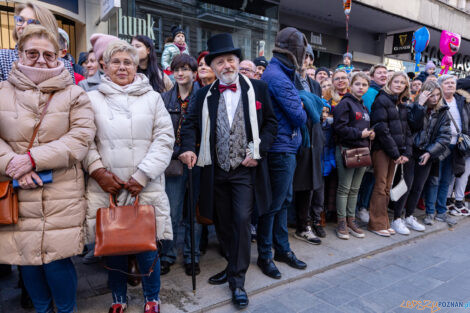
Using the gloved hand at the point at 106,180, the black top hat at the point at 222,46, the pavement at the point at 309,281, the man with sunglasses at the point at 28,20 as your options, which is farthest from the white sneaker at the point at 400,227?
the man with sunglasses at the point at 28,20

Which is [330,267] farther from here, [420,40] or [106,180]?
[420,40]

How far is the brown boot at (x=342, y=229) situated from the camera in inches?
186

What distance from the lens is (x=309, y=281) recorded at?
11.7 ft

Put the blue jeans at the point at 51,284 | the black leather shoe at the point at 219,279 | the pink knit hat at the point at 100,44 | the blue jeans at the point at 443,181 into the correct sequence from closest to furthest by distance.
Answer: the blue jeans at the point at 51,284 < the pink knit hat at the point at 100,44 < the black leather shoe at the point at 219,279 < the blue jeans at the point at 443,181

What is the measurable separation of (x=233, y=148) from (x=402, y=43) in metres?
14.3

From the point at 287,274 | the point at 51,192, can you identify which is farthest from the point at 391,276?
the point at 51,192

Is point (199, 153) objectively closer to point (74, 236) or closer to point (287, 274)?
point (74, 236)

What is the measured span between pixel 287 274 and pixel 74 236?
2.16 m

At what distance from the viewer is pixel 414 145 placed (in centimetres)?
530

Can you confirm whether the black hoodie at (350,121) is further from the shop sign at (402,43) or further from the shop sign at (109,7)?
the shop sign at (402,43)

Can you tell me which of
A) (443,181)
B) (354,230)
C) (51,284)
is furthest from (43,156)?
(443,181)

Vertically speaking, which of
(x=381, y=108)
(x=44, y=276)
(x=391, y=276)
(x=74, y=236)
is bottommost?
(x=391, y=276)

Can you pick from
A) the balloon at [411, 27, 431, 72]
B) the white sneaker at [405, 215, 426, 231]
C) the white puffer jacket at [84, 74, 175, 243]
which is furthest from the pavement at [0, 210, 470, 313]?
the balloon at [411, 27, 431, 72]

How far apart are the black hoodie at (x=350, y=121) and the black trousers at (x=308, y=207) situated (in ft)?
2.54
